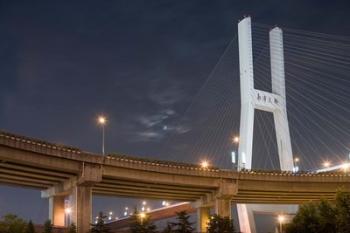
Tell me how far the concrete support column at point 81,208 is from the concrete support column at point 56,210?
4.96 meters

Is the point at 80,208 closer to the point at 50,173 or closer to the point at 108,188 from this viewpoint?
the point at 50,173

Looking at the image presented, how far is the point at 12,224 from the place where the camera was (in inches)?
2137

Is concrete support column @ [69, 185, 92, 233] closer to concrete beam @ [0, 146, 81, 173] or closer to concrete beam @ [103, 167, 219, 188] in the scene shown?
concrete beam @ [0, 146, 81, 173]

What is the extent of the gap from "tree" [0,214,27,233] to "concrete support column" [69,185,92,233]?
666 centimetres

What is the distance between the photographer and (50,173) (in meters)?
61.7

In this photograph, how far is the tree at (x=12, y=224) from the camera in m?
53.3

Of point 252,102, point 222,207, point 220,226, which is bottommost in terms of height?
point 220,226

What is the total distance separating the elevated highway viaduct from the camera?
57.5 m

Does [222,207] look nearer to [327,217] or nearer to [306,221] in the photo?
[306,221]

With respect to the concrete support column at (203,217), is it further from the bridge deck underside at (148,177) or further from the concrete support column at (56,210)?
the concrete support column at (56,210)

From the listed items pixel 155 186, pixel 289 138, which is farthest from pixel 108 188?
pixel 289 138

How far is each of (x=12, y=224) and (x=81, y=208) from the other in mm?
9830

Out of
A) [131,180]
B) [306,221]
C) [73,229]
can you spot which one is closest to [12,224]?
[73,229]

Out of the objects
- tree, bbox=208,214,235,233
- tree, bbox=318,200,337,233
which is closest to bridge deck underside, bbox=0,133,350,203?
tree, bbox=318,200,337,233
